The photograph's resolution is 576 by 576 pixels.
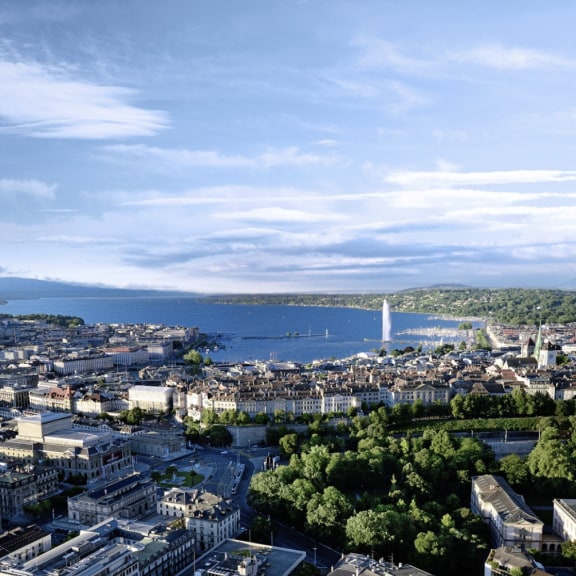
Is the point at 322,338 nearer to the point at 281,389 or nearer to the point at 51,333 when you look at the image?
the point at 51,333

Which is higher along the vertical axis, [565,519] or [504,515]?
[504,515]

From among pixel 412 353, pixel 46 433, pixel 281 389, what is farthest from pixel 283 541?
pixel 412 353

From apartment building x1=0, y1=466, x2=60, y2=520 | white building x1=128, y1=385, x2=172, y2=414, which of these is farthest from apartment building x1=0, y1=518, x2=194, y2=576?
white building x1=128, y1=385, x2=172, y2=414

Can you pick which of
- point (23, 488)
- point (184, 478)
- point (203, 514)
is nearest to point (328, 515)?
point (203, 514)

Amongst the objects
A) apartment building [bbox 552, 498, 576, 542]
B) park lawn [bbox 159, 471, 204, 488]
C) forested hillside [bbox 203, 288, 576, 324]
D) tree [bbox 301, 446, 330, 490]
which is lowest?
park lawn [bbox 159, 471, 204, 488]

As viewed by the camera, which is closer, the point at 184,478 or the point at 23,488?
the point at 23,488

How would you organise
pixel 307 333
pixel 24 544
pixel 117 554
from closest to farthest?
pixel 117 554
pixel 24 544
pixel 307 333

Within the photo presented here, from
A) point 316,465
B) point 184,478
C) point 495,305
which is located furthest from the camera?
point 495,305

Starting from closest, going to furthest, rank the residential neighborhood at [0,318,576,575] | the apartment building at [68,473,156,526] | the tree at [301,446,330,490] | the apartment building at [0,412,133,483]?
1. the residential neighborhood at [0,318,576,575]
2. the apartment building at [68,473,156,526]
3. the tree at [301,446,330,490]
4. the apartment building at [0,412,133,483]

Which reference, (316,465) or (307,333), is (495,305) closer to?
(307,333)

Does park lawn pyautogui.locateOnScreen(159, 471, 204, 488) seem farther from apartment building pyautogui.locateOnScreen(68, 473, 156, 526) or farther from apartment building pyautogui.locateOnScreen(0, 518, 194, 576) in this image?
apartment building pyautogui.locateOnScreen(0, 518, 194, 576)

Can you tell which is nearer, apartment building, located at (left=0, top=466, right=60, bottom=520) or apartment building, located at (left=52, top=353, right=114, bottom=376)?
apartment building, located at (left=0, top=466, right=60, bottom=520)
